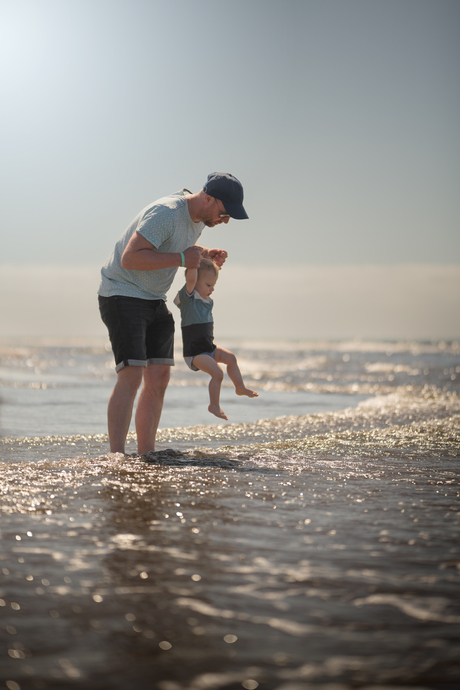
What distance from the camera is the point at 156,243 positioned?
12.0ft

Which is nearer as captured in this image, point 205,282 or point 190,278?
point 190,278

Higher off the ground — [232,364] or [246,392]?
[232,364]

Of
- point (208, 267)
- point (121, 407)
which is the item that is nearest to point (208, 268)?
point (208, 267)

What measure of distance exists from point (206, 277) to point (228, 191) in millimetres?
867

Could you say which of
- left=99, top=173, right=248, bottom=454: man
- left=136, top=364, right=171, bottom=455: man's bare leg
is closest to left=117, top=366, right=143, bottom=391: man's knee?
left=99, top=173, right=248, bottom=454: man

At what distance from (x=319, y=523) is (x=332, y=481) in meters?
0.81

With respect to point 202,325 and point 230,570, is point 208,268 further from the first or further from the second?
point 230,570

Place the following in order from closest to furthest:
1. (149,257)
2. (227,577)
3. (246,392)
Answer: (227,577), (149,257), (246,392)

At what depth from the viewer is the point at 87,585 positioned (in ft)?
5.62

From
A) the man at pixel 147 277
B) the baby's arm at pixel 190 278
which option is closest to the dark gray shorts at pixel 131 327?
the man at pixel 147 277

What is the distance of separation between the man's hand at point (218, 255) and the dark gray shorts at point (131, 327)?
1.59 ft

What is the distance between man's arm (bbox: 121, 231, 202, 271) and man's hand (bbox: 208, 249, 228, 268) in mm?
491

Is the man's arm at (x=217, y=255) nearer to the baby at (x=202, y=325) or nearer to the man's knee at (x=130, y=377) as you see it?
the baby at (x=202, y=325)

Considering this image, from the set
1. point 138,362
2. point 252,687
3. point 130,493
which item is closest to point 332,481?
point 130,493
